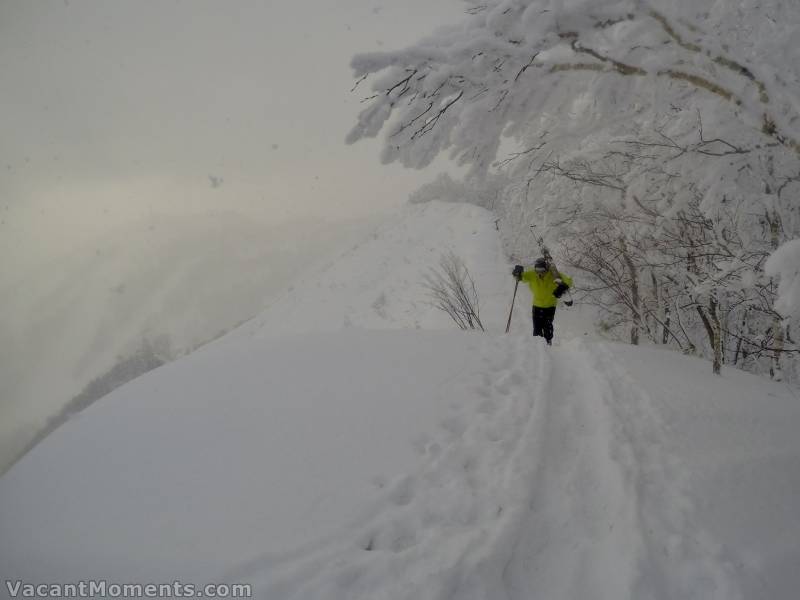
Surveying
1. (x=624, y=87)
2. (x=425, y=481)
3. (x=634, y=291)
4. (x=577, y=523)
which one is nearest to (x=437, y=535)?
(x=425, y=481)

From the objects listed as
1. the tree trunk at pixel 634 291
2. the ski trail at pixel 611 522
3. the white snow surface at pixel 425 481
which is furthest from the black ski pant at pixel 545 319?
the ski trail at pixel 611 522

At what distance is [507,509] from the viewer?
2.56 metres

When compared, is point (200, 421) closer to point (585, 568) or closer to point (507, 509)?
point (507, 509)

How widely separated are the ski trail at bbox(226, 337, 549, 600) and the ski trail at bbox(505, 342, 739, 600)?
160mm

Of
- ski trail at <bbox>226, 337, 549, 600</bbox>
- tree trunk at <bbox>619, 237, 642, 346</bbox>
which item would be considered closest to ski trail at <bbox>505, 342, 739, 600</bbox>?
ski trail at <bbox>226, 337, 549, 600</bbox>

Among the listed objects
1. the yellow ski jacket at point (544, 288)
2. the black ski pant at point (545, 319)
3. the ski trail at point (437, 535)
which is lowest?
the ski trail at point (437, 535)

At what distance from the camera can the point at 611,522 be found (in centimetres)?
249

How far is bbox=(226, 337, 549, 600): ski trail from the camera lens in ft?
6.87

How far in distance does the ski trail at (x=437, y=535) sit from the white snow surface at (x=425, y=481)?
1 cm

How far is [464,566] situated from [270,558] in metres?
1.13

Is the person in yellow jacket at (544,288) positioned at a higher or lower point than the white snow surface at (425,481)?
higher

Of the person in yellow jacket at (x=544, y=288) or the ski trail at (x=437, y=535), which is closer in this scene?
the ski trail at (x=437, y=535)

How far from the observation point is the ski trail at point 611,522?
2113 mm

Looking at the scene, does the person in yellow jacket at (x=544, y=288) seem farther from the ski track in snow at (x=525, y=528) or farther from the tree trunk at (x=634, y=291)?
the ski track in snow at (x=525, y=528)
